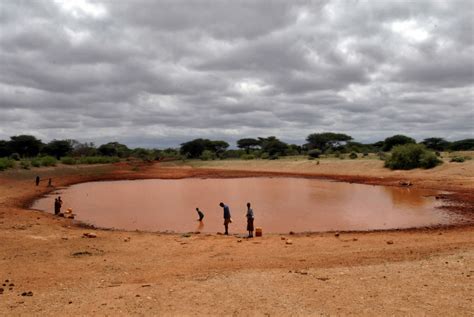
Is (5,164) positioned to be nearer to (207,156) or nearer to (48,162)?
(48,162)

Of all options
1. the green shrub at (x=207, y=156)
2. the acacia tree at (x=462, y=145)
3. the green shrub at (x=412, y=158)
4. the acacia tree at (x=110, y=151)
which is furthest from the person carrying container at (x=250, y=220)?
the acacia tree at (x=110, y=151)

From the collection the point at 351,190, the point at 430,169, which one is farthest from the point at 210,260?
the point at 430,169

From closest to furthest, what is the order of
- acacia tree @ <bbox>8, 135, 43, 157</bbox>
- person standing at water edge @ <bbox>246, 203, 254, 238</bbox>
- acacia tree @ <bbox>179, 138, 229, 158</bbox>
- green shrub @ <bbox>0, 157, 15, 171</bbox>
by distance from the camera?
person standing at water edge @ <bbox>246, 203, 254, 238</bbox> < green shrub @ <bbox>0, 157, 15, 171</bbox> < acacia tree @ <bbox>8, 135, 43, 157</bbox> < acacia tree @ <bbox>179, 138, 229, 158</bbox>

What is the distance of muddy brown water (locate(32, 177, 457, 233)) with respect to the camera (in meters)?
18.8

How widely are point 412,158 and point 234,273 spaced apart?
134ft

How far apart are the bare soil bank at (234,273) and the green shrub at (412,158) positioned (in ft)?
94.3

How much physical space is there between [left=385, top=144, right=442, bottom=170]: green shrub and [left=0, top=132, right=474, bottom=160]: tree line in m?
30.3

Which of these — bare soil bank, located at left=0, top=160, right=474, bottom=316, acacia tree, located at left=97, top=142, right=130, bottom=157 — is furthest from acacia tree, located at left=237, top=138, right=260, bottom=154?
bare soil bank, located at left=0, top=160, right=474, bottom=316

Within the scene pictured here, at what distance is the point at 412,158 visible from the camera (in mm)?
45906

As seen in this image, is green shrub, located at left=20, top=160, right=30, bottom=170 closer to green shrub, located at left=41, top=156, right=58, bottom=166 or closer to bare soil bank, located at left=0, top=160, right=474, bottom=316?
green shrub, located at left=41, top=156, right=58, bottom=166

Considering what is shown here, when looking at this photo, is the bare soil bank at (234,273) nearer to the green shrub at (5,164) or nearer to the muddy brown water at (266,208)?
the muddy brown water at (266,208)

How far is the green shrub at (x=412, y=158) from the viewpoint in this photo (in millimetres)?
43719

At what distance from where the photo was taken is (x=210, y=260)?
38.3 feet

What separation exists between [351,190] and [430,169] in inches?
537
